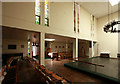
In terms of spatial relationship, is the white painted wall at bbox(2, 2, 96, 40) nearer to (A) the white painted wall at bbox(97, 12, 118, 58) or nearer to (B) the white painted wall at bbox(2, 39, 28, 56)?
(A) the white painted wall at bbox(97, 12, 118, 58)

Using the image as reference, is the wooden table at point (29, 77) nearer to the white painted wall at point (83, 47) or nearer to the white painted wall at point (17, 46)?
the white painted wall at point (17, 46)

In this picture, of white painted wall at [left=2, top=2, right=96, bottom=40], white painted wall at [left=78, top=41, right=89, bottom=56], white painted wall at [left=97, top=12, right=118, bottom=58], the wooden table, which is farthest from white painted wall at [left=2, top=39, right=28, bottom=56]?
white painted wall at [left=97, top=12, right=118, bottom=58]

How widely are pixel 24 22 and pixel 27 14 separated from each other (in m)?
0.53

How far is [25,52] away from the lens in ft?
23.3

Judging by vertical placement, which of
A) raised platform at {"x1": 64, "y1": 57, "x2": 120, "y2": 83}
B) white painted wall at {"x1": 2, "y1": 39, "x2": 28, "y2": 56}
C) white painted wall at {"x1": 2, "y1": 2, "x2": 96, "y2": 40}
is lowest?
raised platform at {"x1": 64, "y1": 57, "x2": 120, "y2": 83}

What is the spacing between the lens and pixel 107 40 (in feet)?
30.1

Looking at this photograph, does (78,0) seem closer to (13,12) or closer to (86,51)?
(13,12)

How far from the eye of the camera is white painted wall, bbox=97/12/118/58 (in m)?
8.44

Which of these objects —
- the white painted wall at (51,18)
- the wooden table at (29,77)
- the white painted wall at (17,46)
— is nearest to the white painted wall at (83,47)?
the white painted wall at (51,18)

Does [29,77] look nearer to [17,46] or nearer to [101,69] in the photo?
[101,69]

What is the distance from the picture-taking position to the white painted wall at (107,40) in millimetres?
8445

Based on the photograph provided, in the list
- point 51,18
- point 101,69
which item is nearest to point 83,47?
point 101,69

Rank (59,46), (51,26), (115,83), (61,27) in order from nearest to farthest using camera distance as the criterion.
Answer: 1. (115,83)
2. (51,26)
3. (61,27)
4. (59,46)

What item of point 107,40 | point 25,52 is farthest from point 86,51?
point 25,52
